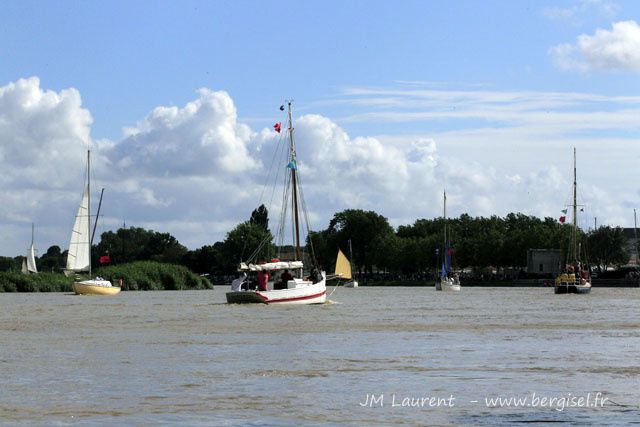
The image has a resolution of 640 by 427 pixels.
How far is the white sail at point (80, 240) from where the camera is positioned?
443 ft

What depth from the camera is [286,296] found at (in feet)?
255

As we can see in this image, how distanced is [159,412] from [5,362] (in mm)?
12690

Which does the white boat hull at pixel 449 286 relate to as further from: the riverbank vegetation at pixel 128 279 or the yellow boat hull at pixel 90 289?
the yellow boat hull at pixel 90 289

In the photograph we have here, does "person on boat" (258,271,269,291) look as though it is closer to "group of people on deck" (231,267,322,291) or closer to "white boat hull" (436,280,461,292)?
"group of people on deck" (231,267,322,291)

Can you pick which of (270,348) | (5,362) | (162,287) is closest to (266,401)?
(5,362)

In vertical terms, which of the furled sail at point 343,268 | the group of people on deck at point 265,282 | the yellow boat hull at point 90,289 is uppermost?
the furled sail at point 343,268

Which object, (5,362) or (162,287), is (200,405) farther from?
(162,287)

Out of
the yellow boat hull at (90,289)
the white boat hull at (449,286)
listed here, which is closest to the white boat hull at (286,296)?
the yellow boat hull at (90,289)

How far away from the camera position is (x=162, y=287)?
152 m

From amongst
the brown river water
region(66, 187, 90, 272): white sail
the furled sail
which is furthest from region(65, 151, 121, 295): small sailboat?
the brown river water

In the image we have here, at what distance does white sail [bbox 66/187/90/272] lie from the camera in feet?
443

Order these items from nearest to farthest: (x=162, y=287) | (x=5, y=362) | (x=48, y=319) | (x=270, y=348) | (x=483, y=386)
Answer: (x=483, y=386) → (x=5, y=362) → (x=270, y=348) → (x=48, y=319) → (x=162, y=287)

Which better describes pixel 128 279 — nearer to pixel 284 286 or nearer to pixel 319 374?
pixel 284 286

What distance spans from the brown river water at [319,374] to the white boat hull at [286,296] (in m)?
19.1
